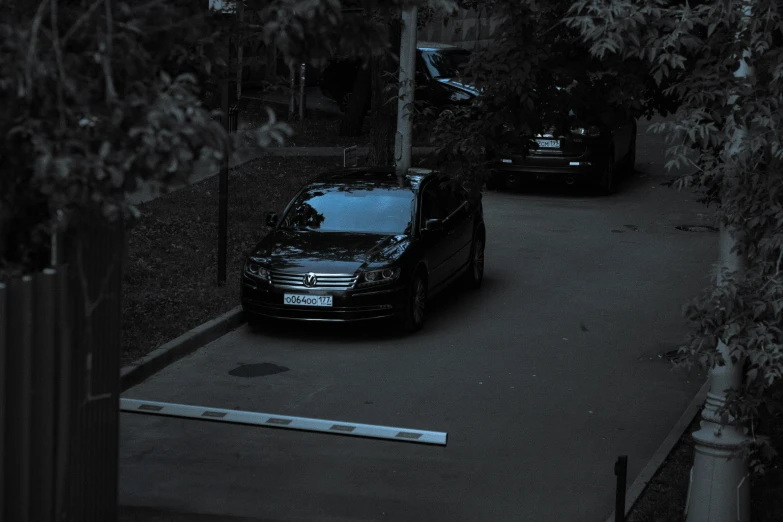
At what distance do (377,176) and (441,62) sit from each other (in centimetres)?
1328

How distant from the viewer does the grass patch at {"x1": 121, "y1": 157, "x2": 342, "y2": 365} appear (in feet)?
43.9

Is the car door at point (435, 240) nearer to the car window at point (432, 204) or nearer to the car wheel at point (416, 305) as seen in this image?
the car window at point (432, 204)

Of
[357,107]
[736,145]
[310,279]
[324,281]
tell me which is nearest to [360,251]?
[324,281]

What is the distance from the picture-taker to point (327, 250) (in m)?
13.3

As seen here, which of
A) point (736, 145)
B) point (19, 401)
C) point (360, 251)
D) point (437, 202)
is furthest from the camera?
point (437, 202)

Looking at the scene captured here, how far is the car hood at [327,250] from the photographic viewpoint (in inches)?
512

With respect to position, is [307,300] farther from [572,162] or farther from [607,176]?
[607,176]

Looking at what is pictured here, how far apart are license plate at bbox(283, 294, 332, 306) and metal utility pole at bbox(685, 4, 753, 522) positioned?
5586mm

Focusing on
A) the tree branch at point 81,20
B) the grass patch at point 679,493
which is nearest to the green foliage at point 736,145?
the grass patch at point 679,493

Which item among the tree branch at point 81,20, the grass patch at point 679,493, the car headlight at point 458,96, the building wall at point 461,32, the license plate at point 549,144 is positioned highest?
the building wall at point 461,32

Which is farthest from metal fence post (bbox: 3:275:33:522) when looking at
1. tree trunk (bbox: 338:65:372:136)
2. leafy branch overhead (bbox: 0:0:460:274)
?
tree trunk (bbox: 338:65:372:136)

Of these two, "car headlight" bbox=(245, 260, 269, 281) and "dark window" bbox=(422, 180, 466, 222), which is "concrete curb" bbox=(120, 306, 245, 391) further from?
"dark window" bbox=(422, 180, 466, 222)

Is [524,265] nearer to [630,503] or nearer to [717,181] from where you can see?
[630,503]

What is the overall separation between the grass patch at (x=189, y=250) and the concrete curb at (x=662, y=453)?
5247 mm
